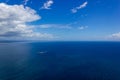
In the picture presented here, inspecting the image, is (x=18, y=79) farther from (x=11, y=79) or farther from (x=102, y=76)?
(x=102, y=76)

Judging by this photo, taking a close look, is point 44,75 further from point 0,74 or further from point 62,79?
point 0,74

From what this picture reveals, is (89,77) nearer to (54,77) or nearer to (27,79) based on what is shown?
(54,77)

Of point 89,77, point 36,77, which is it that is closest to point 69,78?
point 89,77

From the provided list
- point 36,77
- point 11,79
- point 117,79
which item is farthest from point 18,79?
point 117,79

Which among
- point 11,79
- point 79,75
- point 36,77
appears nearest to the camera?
point 11,79

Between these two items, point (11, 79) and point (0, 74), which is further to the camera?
point (0, 74)

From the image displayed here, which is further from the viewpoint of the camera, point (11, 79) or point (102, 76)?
point (102, 76)

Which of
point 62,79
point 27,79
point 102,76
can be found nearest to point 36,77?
point 27,79

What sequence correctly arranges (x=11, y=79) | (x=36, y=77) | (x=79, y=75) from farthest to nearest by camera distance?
(x=79, y=75) → (x=36, y=77) → (x=11, y=79)
